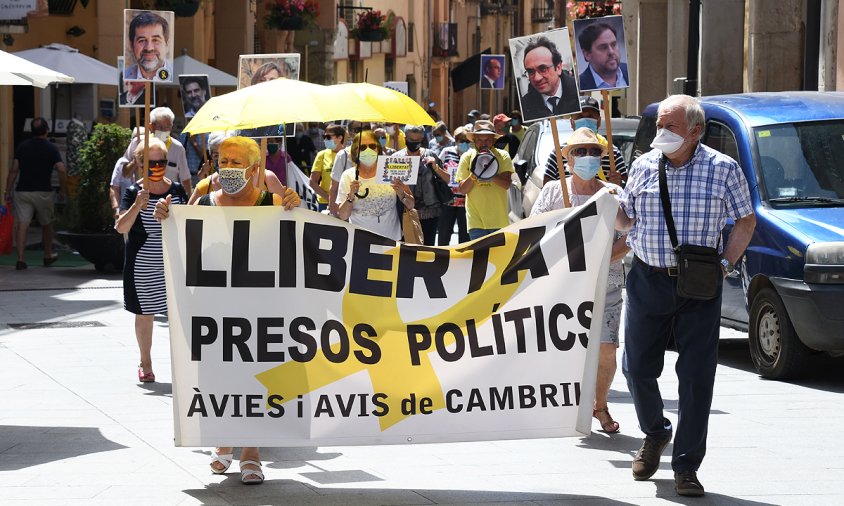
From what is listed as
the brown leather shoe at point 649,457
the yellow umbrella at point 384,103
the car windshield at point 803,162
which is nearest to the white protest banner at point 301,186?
the car windshield at point 803,162

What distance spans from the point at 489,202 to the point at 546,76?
438 centimetres

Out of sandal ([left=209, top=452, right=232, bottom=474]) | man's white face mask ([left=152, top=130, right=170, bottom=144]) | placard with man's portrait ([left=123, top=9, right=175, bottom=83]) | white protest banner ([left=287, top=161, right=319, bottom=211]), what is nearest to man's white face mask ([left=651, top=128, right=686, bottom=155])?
sandal ([left=209, top=452, right=232, bottom=474])

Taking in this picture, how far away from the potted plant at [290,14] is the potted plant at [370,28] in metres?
9.13

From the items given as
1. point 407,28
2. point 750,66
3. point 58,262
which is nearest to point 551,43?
point 58,262

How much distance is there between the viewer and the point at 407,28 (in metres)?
58.1

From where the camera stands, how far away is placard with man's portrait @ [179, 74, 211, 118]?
55.7ft

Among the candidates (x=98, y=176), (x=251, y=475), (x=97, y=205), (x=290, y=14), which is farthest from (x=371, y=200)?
(x=290, y=14)

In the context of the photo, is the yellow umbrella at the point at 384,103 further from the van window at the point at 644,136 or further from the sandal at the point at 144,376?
the van window at the point at 644,136

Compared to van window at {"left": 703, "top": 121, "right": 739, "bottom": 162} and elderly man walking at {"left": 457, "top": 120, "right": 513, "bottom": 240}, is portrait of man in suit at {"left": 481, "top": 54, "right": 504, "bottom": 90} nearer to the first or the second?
elderly man walking at {"left": 457, "top": 120, "right": 513, "bottom": 240}

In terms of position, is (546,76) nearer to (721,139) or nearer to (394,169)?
(394,169)

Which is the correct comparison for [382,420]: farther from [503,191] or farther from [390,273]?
[503,191]

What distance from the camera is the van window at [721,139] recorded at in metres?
11.6

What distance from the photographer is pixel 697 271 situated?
714 cm

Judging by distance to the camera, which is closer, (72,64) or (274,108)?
(274,108)
